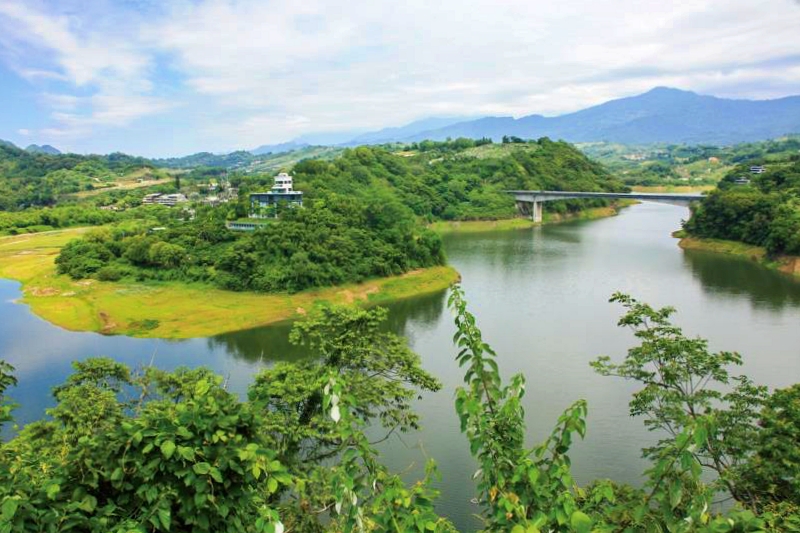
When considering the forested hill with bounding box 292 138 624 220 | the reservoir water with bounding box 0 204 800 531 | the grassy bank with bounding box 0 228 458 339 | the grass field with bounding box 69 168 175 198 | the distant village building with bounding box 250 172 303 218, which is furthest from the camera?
the grass field with bounding box 69 168 175 198

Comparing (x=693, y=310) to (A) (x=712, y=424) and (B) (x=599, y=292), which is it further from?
(A) (x=712, y=424)

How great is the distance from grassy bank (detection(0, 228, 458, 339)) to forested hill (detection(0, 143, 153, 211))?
53.8m

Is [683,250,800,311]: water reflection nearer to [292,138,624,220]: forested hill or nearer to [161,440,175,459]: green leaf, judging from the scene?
[292,138,624,220]: forested hill

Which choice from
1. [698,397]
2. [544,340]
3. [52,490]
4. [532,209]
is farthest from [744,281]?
[52,490]

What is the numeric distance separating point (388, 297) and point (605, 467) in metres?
19.9

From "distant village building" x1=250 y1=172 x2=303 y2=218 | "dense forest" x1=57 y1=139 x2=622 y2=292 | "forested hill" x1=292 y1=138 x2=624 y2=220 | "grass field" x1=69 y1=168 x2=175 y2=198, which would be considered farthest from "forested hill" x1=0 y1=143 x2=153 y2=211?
"distant village building" x1=250 y1=172 x2=303 y2=218

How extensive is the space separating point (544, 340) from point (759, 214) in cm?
2751

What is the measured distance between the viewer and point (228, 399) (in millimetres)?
3988

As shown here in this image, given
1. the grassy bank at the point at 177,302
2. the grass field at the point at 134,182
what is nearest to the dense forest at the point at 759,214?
the grassy bank at the point at 177,302

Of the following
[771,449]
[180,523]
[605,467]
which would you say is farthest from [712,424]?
[605,467]

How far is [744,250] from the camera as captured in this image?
40125 mm

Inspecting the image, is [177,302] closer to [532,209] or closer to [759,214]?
[759,214]

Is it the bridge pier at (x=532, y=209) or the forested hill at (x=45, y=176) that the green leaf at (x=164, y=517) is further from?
the forested hill at (x=45, y=176)

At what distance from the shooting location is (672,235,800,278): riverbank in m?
34.0
